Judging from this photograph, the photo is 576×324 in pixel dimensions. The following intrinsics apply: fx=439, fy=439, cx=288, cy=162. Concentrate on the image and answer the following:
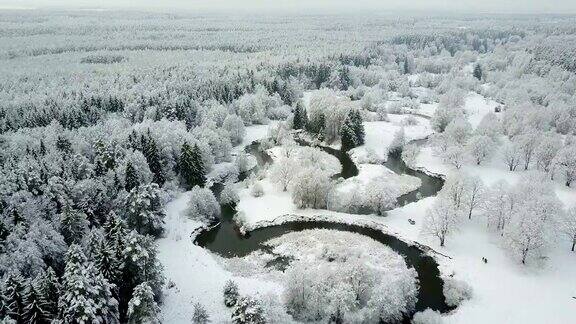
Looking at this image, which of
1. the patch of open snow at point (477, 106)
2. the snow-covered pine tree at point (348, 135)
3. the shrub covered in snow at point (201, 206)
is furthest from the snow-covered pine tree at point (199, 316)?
the patch of open snow at point (477, 106)

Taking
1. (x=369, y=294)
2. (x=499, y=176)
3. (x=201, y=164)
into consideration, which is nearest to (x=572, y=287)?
Answer: (x=369, y=294)

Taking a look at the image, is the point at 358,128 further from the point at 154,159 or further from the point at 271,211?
the point at 154,159

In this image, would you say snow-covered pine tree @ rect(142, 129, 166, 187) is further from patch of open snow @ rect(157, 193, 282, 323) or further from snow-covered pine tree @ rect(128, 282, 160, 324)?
snow-covered pine tree @ rect(128, 282, 160, 324)

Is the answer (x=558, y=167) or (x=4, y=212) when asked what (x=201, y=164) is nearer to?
(x=4, y=212)

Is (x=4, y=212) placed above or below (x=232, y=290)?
above

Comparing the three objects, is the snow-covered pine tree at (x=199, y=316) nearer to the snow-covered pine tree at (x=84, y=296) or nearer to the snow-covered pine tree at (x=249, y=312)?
the snow-covered pine tree at (x=249, y=312)

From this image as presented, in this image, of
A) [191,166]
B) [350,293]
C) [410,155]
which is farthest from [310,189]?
[410,155]
